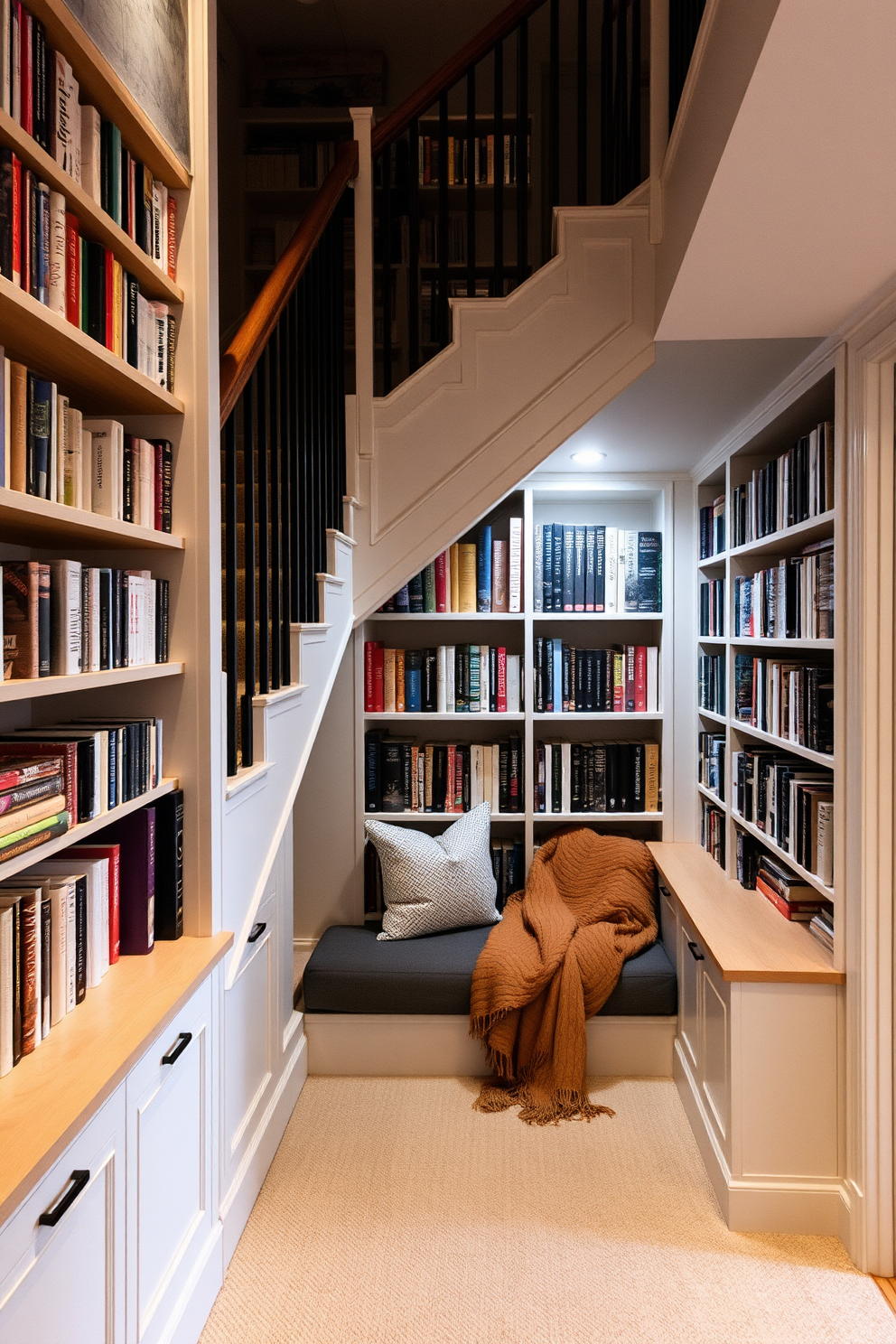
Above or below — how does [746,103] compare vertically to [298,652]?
above

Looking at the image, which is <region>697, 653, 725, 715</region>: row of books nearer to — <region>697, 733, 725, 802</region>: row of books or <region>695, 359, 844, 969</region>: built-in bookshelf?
<region>695, 359, 844, 969</region>: built-in bookshelf

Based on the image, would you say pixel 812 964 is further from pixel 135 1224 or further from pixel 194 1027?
pixel 135 1224

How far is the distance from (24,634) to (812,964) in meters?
1.86

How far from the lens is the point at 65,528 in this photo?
1318 mm

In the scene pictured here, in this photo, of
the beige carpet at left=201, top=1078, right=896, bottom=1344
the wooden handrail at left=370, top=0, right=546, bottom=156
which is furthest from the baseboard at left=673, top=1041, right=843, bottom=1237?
the wooden handrail at left=370, top=0, right=546, bottom=156

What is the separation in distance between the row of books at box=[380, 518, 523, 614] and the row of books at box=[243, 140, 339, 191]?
173 cm

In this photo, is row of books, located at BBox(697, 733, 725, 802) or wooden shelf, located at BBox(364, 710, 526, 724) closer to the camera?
row of books, located at BBox(697, 733, 725, 802)

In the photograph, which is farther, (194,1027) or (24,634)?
(194,1027)

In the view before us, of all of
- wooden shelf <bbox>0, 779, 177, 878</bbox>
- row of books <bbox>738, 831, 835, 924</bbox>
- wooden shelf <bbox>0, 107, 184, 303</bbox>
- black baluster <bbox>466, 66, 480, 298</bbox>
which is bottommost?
row of books <bbox>738, 831, 835, 924</bbox>

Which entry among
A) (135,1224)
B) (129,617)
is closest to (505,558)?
(129,617)

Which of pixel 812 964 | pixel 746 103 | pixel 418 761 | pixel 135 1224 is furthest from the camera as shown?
pixel 418 761

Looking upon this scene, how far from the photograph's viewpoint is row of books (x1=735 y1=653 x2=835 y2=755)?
2139 mm

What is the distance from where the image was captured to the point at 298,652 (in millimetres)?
2051

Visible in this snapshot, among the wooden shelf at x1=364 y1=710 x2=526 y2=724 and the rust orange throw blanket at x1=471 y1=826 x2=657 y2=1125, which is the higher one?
the wooden shelf at x1=364 y1=710 x2=526 y2=724
